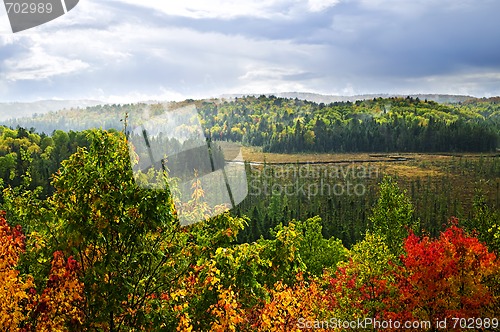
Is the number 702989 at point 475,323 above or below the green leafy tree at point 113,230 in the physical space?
below

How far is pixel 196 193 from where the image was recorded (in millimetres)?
11242

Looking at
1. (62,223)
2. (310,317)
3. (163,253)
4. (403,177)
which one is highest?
(62,223)

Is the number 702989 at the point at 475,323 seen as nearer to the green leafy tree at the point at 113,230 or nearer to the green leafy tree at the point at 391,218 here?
the green leafy tree at the point at 113,230

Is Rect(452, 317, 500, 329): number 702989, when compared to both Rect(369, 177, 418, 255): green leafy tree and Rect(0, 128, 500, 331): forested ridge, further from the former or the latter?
Rect(369, 177, 418, 255): green leafy tree

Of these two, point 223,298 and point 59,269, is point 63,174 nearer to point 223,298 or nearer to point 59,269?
point 59,269

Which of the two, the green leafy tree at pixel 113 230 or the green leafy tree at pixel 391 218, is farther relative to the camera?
the green leafy tree at pixel 391 218

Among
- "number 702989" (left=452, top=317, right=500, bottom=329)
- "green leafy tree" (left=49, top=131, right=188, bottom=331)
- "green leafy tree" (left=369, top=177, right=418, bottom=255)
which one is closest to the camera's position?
"green leafy tree" (left=49, top=131, right=188, bottom=331)

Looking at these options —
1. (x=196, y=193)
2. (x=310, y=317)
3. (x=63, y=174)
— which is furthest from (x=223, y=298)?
(x=310, y=317)

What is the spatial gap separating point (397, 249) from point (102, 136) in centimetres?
4227

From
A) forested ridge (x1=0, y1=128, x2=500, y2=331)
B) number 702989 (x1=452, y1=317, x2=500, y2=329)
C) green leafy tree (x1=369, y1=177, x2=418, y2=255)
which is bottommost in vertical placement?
green leafy tree (x1=369, y1=177, x2=418, y2=255)

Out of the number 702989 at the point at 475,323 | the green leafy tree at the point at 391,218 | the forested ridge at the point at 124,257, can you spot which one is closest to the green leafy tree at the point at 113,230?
the forested ridge at the point at 124,257

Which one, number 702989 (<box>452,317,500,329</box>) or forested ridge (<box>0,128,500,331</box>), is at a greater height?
forested ridge (<box>0,128,500,331</box>)

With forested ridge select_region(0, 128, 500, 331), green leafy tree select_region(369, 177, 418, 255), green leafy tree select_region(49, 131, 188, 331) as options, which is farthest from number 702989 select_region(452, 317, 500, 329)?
green leafy tree select_region(369, 177, 418, 255)

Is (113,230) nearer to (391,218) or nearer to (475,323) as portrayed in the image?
(475,323)
